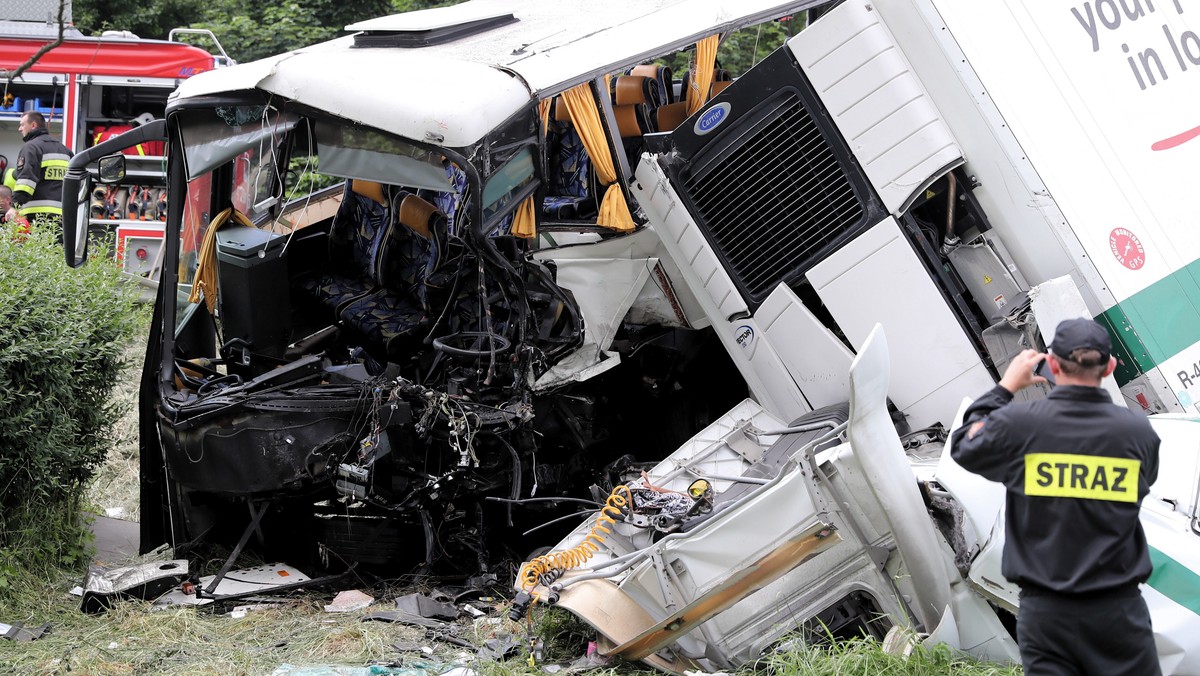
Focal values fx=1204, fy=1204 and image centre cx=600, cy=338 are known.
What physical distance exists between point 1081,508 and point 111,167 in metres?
4.60

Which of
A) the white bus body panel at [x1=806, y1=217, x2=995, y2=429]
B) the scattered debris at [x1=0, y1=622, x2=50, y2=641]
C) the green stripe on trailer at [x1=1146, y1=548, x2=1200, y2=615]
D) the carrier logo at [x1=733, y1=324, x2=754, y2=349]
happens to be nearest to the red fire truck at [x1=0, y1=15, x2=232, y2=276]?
the scattered debris at [x1=0, y1=622, x2=50, y2=641]

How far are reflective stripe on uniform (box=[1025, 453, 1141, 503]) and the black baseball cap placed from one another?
0.25m

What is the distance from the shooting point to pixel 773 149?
17.1 ft

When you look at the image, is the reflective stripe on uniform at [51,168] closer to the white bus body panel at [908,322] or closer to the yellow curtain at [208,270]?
the yellow curtain at [208,270]

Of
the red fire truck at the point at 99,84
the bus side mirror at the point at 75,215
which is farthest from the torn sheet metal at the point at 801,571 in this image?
the red fire truck at the point at 99,84

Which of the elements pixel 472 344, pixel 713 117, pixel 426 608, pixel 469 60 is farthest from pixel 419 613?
pixel 713 117

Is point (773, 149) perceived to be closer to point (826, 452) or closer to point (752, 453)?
point (752, 453)

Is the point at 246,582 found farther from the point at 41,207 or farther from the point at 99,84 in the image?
the point at 99,84

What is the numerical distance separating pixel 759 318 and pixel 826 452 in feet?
4.54

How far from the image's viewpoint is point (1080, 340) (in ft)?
10.1

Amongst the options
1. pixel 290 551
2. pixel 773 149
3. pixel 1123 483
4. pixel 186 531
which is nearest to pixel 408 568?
pixel 290 551

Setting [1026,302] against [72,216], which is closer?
[1026,302]

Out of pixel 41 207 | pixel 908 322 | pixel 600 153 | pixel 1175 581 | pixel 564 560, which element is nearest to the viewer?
pixel 1175 581

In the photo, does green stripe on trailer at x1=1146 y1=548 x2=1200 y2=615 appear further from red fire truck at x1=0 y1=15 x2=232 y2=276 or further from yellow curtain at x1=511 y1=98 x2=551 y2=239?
red fire truck at x1=0 y1=15 x2=232 y2=276
